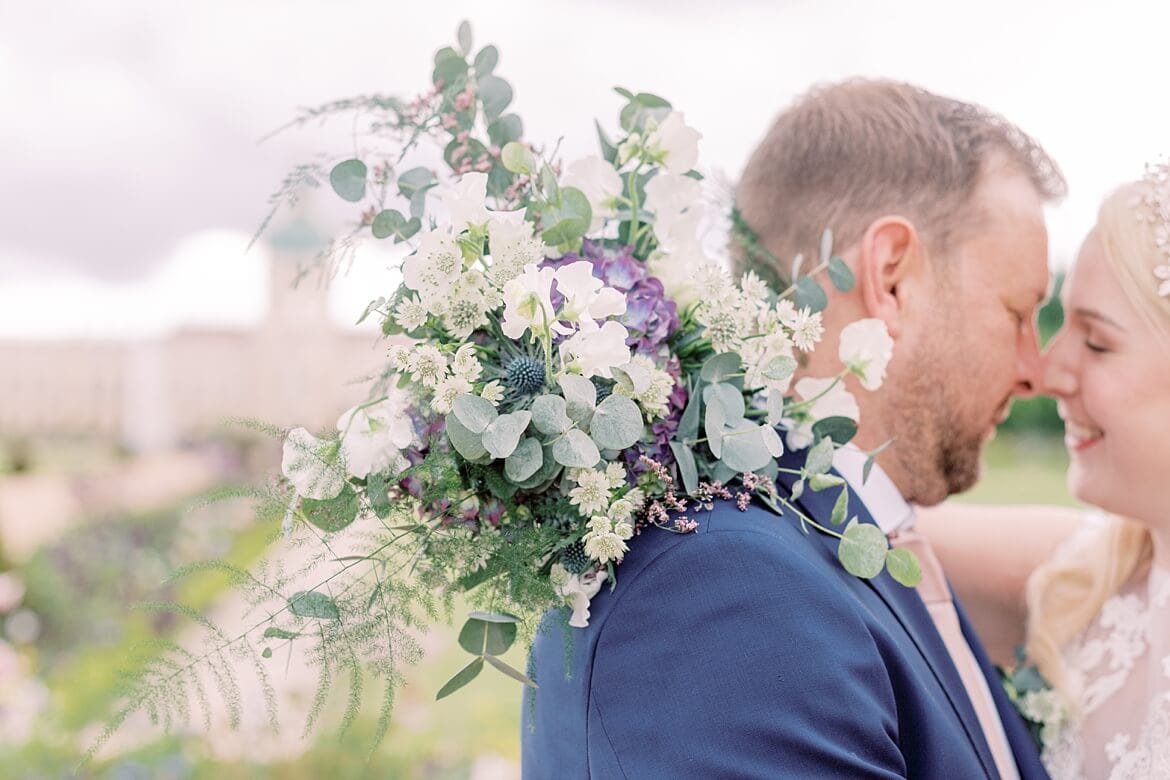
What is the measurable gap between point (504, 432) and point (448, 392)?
0.30ft

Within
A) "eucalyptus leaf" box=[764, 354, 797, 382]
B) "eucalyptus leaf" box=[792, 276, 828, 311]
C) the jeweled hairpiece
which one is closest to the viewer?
"eucalyptus leaf" box=[764, 354, 797, 382]

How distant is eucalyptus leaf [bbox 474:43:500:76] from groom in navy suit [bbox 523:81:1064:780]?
0.71m

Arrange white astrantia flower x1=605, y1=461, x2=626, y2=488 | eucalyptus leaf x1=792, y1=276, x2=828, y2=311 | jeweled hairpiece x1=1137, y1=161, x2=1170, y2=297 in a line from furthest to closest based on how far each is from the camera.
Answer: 1. jeweled hairpiece x1=1137, y1=161, x2=1170, y2=297
2. eucalyptus leaf x1=792, y1=276, x2=828, y2=311
3. white astrantia flower x1=605, y1=461, x2=626, y2=488

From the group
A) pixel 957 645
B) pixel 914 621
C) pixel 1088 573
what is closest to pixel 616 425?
pixel 914 621

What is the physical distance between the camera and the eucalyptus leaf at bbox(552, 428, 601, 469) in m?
1.26

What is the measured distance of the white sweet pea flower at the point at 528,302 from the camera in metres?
1.28

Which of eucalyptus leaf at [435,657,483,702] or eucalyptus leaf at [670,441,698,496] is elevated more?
eucalyptus leaf at [670,441,698,496]

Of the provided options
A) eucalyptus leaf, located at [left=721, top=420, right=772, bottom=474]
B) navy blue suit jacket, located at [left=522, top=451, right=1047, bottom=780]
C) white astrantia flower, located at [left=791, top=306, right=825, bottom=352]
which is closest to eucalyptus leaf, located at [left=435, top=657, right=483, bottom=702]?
navy blue suit jacket, located at [left=522, top=451, right=1047, bottom=780]

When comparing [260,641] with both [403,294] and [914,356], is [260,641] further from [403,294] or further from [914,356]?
[914,356]

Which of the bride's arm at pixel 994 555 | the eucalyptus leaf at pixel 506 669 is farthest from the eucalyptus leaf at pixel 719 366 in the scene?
the bride's arm at pixel 994 555

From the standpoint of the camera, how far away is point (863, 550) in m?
1.50

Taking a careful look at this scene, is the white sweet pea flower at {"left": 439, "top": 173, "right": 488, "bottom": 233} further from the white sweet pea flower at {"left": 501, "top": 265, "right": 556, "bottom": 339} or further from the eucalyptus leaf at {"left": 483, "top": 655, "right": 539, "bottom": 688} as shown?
the eucalyptus leaf at {"left": 483, "top": 655, "right": 539, "bottom": 688}

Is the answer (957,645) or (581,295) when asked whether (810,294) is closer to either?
(581,295)

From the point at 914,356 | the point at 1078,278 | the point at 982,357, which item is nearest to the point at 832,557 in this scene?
the point at 914,356
